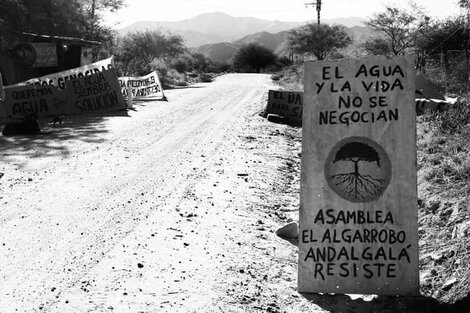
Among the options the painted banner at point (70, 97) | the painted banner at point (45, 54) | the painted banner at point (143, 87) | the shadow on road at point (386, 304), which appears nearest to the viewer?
the shadow on road at point (386, 304)

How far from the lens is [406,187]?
4.55m

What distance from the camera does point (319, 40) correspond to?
227 feet

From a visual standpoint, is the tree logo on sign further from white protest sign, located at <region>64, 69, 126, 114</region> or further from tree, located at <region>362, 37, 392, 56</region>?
tree, located at <region>362, 37, 392, 56</region>

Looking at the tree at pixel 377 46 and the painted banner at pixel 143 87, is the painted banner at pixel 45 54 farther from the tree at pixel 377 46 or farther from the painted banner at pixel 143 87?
the tree at pixel 377 46

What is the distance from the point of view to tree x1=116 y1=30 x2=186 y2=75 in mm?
43938

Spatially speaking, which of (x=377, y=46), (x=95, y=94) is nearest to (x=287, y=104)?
(x=95, y=94)

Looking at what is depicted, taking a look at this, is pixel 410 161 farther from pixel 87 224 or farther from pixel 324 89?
pixel 87 224

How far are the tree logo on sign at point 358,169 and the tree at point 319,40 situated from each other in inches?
2606

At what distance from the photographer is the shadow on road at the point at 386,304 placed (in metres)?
4.20

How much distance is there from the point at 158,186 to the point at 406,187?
4550 millimetres

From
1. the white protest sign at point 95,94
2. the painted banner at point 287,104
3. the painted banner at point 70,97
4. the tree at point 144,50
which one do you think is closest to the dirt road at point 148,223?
the painted banner at point 287,104

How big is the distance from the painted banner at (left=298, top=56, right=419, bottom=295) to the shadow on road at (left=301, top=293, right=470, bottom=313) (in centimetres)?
6

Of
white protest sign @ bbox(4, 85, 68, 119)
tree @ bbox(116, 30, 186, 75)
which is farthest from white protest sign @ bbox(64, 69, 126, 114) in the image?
tree @ bbox(116, 30, 186, 75)

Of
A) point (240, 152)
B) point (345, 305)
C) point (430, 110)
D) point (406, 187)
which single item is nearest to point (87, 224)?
point (345, 305)
